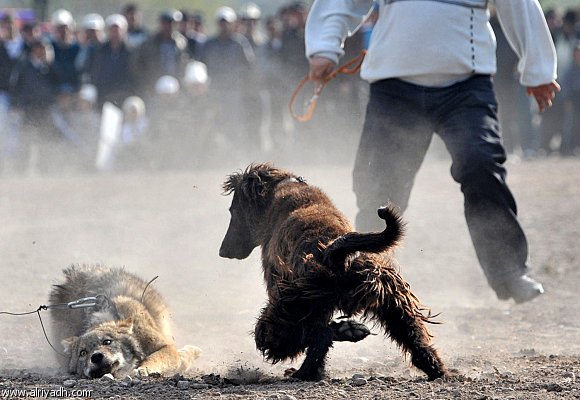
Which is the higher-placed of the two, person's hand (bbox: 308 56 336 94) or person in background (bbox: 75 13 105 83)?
person in background (bbox: 75 13 105 83)

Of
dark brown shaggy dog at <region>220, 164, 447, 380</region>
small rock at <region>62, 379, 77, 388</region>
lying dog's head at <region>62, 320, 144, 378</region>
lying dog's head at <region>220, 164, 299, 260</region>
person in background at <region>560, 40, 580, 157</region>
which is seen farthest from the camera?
person in background at <region>560, 40, 580, 157</region>

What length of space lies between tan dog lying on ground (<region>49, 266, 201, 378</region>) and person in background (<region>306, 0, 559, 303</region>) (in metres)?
1.36

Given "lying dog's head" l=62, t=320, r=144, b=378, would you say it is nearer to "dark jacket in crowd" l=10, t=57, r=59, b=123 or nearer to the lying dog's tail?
the lying dog's tail

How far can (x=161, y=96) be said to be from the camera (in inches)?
643

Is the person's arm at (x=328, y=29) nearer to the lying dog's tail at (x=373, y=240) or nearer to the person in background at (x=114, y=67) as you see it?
the lying dog's tail at (x=373, y=240)

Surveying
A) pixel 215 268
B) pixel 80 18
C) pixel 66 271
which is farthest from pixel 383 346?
pixel 80 18

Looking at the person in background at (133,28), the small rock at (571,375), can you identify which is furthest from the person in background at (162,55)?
the small rock at (571,375)

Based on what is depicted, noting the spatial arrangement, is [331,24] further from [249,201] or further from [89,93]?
[89,93]

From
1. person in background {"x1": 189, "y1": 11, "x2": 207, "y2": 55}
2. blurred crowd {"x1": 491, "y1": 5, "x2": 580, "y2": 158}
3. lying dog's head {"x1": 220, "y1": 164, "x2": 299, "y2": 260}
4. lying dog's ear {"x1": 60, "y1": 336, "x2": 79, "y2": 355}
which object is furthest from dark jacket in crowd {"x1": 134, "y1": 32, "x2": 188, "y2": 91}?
lying dog's ear {"x1": 60, "y1": 336, "x2": 79, "y2": 355}

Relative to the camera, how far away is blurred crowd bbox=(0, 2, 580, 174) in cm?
1641

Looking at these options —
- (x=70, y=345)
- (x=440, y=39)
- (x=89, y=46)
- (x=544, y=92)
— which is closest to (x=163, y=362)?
(x=70, y=345)

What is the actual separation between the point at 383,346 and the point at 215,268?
8.94 feet

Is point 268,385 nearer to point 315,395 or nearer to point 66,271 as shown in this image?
point 315,395

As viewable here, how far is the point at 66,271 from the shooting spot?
668cm
